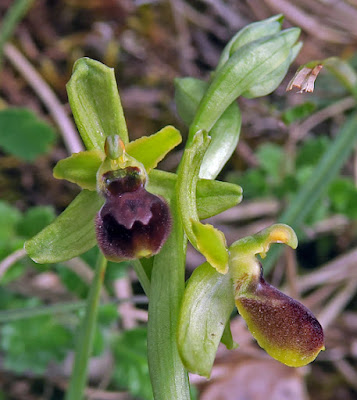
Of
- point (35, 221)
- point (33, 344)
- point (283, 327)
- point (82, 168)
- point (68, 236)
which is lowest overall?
point (33, 344)

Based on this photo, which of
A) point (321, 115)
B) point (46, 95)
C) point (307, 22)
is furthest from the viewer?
point (307, 22)

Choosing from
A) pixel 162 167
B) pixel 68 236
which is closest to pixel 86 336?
pixel 68 236

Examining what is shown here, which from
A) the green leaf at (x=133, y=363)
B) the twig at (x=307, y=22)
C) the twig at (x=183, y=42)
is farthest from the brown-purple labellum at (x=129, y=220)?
the twig at (x=307, y=22)

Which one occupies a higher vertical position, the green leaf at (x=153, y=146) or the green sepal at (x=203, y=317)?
the green leaf at (x=153, y=146)

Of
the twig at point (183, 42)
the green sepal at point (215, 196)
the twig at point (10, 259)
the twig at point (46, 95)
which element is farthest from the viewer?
the twig at point (183, 42)

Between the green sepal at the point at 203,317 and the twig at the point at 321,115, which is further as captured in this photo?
the twig at the point at 321,115

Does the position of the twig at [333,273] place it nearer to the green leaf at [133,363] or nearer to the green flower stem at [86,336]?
the green leaf at [133,363]

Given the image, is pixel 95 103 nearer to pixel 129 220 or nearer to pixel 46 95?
pixel 129 220
